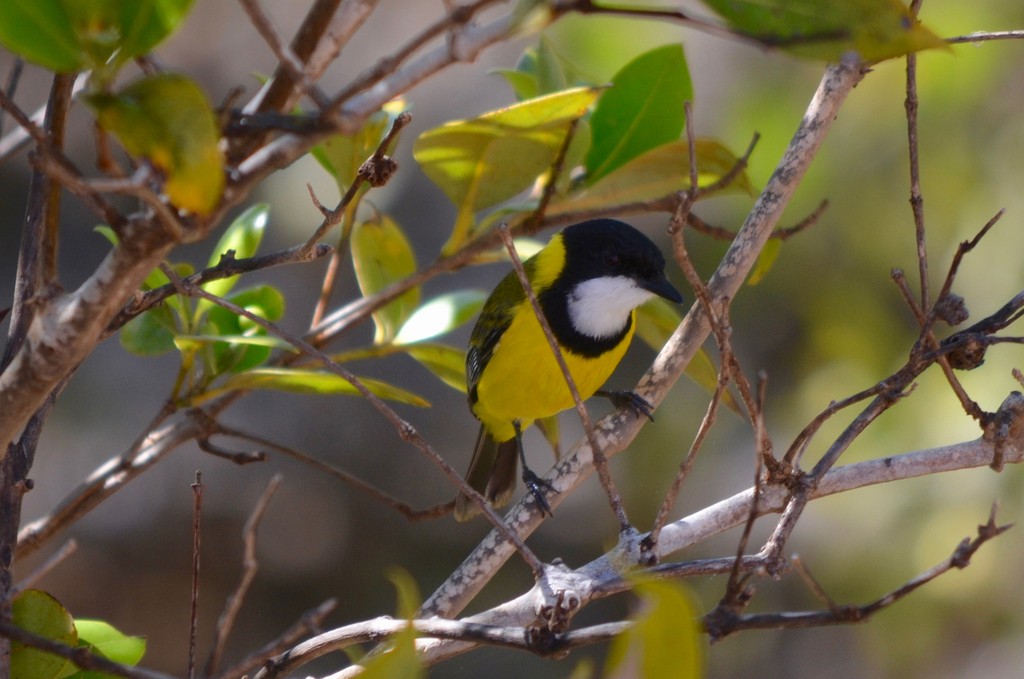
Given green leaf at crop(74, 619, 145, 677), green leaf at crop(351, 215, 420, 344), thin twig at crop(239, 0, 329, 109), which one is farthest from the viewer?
green leaf at crop(351, 215, 420, 344)

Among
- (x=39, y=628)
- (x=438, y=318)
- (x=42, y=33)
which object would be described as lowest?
(x=39, y=628)

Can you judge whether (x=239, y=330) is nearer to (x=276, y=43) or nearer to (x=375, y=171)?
(x=375, y=171)

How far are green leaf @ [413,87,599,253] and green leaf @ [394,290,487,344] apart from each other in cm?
15

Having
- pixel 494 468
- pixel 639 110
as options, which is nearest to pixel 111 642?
pixel 639 110

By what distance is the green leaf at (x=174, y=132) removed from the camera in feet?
2.78

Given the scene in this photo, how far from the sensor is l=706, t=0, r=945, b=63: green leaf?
86cm

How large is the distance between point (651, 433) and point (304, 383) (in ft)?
14.5

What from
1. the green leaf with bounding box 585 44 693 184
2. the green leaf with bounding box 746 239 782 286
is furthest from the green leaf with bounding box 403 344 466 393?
the green leaf with bounding box 746 239 782 286

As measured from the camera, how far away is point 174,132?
858 mm

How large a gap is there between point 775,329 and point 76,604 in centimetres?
426

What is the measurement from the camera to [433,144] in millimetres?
1880

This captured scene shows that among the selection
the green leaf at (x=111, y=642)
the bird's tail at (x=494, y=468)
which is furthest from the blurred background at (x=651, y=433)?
the green leaf at (x=111, y=642)

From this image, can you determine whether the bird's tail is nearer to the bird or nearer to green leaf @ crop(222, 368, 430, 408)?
the bird

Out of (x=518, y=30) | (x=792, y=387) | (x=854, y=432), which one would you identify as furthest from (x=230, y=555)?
(x=518, y=30)
